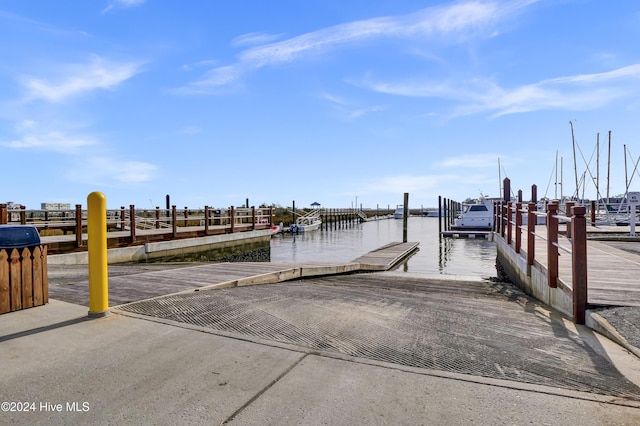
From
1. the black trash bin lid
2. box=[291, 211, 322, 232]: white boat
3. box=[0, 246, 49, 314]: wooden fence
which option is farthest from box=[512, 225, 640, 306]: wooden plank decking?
box=[291, 211, 322, 232]: white boat

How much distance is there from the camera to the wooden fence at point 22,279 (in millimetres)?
4512

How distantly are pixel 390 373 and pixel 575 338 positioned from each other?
2407mm

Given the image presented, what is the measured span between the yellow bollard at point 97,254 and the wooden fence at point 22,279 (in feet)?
3.39

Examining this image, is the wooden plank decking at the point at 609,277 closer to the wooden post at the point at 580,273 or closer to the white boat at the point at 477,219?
the wooden post at the point at 580,273

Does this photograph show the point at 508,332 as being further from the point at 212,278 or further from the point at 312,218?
the point at 312,218

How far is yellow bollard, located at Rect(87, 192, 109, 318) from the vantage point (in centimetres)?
436

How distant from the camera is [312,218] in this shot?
172ft

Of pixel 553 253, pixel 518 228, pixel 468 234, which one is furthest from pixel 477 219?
pixel 553 253

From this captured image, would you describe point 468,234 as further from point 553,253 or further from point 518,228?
point 553,253

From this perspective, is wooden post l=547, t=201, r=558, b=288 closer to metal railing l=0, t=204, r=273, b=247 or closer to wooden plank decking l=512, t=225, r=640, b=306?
wooden plank decking l=512, t=225, r=640, b=306

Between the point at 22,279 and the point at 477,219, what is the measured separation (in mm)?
38565

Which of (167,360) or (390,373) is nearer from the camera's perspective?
(390,373)

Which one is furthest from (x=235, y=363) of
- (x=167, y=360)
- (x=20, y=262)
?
(x=20, y=262)

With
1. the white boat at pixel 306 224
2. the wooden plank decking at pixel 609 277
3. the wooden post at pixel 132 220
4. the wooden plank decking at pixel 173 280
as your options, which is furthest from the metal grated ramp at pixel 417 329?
the white boat at pixel 306 224
